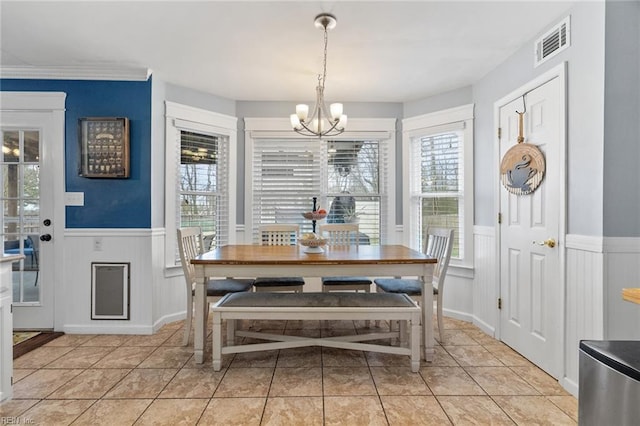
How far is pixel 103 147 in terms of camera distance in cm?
316

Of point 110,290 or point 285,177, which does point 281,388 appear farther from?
point 285,177

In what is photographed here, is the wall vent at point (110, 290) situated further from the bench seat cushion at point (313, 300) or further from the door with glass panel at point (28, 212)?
the bench seat cushion at point (313, 300)

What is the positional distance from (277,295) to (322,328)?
0.89m

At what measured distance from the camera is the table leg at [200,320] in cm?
247

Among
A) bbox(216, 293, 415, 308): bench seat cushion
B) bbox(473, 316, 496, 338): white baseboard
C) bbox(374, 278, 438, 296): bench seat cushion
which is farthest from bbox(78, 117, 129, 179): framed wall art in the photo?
bbox(473, 316, 496, 338): white baseboard

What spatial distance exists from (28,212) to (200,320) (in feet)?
7.13

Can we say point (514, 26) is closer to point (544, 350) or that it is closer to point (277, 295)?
point (544, 350)

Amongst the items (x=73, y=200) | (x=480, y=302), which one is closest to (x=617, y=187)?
(x=480, y=302)

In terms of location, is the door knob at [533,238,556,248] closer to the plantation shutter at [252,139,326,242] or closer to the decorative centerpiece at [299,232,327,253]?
the decorative centerpiece at [299,232,327,253]

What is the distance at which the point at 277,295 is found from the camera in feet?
8.52

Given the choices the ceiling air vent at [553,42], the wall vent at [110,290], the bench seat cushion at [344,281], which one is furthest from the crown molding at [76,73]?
the ceiling air vent at [553,42]

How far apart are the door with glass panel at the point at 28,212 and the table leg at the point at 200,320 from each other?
1810 millimetres

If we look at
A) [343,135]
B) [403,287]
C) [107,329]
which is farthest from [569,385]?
[107,329]

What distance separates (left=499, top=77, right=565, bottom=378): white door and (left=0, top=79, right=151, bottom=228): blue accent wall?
334 cm
